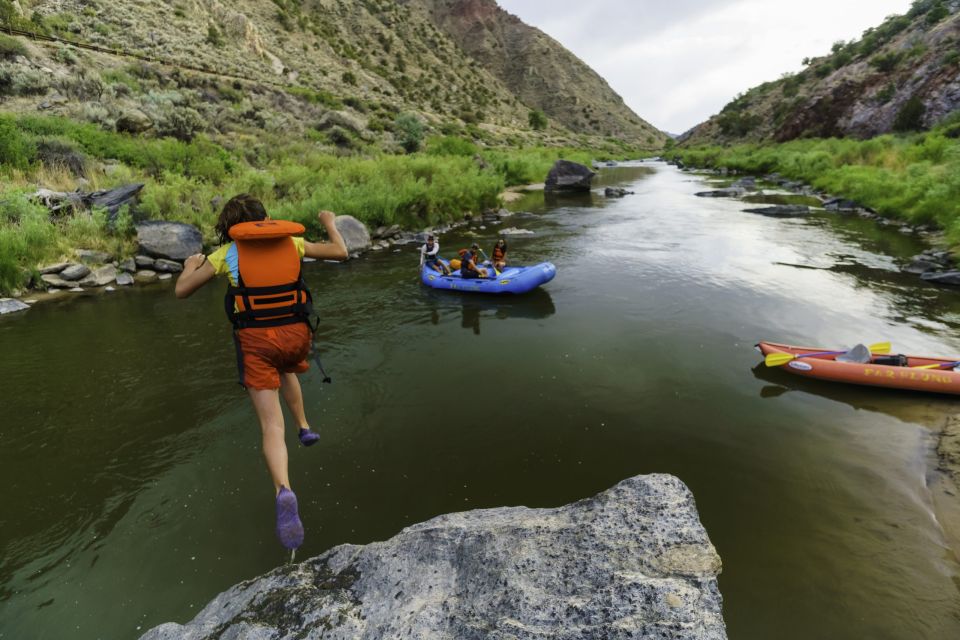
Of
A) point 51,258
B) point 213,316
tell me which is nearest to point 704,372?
point 213,316

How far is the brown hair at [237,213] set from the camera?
3471mm

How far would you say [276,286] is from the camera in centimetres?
345

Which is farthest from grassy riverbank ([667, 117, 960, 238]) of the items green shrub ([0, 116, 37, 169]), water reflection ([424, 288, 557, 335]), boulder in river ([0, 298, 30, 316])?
green shrub ([0, 116, 37, 169])

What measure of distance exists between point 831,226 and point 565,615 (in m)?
21.9

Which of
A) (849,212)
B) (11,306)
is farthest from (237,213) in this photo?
(849,212)

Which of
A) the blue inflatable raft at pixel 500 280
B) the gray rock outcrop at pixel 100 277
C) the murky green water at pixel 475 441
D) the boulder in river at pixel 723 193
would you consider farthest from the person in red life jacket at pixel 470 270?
the boulder in river at pixel 723 193

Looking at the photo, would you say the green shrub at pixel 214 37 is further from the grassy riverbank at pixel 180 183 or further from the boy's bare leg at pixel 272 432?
the boy's bare leg at pixel 272 432

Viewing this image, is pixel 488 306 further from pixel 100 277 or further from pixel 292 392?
pixel 100 277

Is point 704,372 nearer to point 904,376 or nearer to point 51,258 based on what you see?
point 904,376

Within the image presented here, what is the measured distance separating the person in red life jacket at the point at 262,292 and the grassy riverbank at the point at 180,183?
10.8 m

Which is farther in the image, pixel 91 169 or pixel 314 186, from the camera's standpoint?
pixel 314 186

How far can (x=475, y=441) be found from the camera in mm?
5707

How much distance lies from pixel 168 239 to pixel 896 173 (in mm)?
29282

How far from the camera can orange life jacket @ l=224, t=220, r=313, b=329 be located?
131 inches
